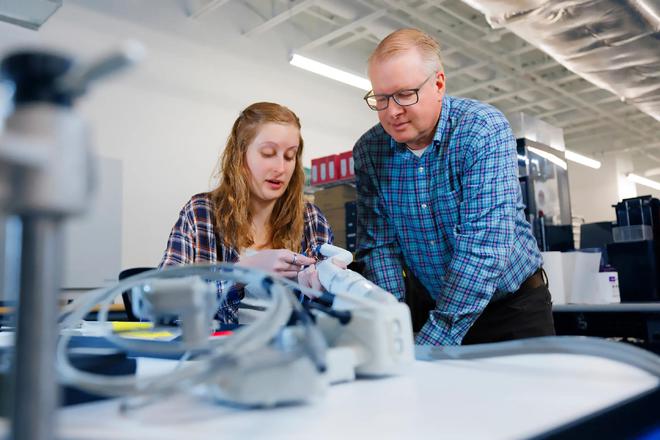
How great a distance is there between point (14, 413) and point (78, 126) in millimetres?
112

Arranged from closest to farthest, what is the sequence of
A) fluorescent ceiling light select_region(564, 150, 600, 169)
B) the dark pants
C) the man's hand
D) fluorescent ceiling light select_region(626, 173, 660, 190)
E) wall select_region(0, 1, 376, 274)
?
the man's hand
the dark pants
wall select_region(0, 1, 376, 274)
fluorescent ceiling light select_region(564, 150, 600, 169)
fluorescent ceiling light select_region(626, 173, 660, 190)

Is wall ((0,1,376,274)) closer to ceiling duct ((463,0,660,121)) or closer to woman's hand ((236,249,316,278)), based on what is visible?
ceiling duct ((463,0,660,121))

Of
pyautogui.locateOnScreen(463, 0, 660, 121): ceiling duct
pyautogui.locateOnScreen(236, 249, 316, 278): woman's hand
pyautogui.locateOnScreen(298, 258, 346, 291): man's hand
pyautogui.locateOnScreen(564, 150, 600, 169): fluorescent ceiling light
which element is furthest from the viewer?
pyautogui.locateOnScreen(564, 150, 600, 169): fluorescent ceiling light

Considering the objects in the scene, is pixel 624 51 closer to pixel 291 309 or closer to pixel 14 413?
pixel 291 309

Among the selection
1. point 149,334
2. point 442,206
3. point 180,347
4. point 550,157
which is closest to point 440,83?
point 442,206

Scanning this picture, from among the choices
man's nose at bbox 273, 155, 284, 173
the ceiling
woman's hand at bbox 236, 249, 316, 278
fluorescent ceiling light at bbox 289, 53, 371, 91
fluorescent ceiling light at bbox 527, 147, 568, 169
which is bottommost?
woman's hand at bbox 236, 249, 316, 278

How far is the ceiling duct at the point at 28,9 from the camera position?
7.11 feet

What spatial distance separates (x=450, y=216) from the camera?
1442 millimetres

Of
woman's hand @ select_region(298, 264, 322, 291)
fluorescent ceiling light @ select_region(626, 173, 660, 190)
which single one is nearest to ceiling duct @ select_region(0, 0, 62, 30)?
woman's hand @ select_region(298, 264, 322, 291)

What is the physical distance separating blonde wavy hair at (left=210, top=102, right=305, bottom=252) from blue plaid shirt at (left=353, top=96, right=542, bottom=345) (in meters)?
0.20

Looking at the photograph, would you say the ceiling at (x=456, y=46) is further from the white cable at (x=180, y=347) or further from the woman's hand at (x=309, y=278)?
the white cable at (x=180, y=347)

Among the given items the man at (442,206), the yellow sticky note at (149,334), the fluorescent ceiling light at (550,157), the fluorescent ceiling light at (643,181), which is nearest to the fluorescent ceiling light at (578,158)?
the fluorescent ceiling light at (643,181)

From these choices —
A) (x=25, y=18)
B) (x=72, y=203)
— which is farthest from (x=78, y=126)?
(x=25, y=18)

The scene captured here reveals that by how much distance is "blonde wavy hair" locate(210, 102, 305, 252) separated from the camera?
4.69 feet
